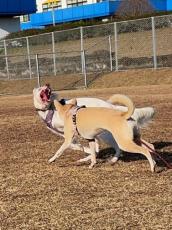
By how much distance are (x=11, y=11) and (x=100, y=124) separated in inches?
1810

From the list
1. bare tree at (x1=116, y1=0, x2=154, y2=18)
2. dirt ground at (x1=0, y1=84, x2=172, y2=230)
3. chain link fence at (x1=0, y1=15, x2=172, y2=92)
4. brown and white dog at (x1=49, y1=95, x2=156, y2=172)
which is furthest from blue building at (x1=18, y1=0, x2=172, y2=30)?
brown and white dog at (x1=49, y1=95, x2=156, y2=172)

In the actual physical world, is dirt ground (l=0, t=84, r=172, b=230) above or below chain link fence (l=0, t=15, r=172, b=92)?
below

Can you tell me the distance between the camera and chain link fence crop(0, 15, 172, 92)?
2464 cm

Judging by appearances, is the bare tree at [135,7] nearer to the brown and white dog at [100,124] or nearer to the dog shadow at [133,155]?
the dog shadow at [133,155]

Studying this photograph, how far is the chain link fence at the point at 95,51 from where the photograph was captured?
2464cm

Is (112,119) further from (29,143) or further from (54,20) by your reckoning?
(54,20)

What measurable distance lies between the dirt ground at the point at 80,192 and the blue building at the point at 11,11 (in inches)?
1707

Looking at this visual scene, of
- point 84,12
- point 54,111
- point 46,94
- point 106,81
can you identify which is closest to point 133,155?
point 54,111

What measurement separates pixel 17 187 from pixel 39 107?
1.24 metres

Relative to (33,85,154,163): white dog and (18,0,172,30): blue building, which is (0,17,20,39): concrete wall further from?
(33,85,154,163): white dog

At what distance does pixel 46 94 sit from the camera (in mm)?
6230

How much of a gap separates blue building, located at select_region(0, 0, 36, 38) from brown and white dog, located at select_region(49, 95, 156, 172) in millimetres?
44534

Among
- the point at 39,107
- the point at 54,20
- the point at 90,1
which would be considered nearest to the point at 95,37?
the point at 39,107

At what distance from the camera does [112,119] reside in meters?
5.52
